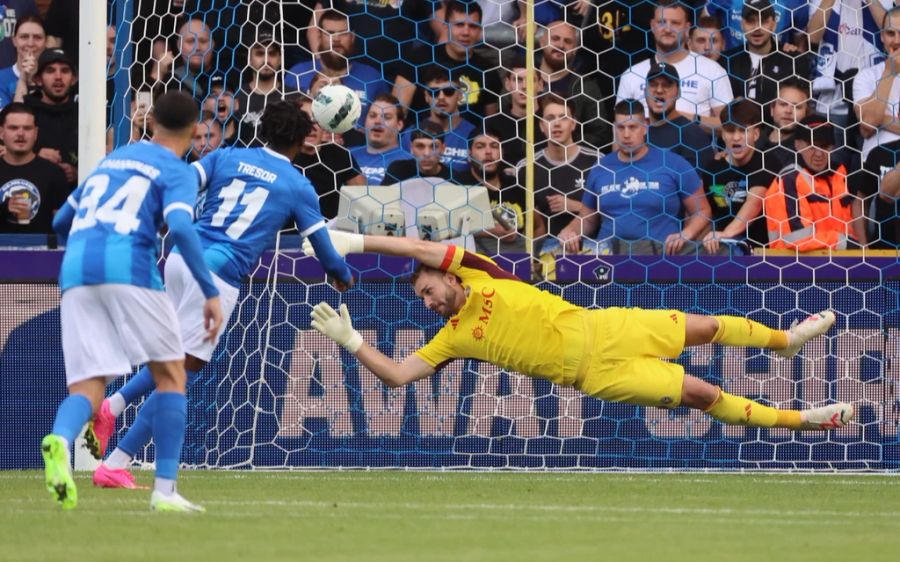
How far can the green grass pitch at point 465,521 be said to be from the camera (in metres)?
5.48

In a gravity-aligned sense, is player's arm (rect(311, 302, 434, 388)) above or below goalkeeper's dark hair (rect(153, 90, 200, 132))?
below

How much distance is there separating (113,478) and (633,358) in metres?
2.83

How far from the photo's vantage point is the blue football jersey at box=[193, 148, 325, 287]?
27.4ft

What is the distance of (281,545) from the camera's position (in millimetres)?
5590

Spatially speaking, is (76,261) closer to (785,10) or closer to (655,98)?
(655,98)

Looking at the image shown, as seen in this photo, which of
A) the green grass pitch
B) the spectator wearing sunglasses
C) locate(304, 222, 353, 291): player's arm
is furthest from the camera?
the spectator wearing sunglasses

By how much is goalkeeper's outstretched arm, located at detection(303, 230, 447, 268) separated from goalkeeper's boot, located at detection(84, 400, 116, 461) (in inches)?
54.7

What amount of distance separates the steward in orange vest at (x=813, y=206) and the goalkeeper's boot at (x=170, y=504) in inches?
208

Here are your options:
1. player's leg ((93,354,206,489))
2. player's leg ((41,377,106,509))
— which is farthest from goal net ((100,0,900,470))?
player's leg ((41,377,106,509))

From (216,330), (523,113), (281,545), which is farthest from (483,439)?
(281,545)

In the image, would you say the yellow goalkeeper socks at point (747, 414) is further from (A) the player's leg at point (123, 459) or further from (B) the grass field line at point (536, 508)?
(A) the player's leg at point (123, 459)

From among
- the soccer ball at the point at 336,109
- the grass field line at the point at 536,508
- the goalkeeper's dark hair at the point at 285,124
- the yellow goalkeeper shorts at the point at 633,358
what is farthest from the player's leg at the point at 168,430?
the soccer ball at the point at 336,109

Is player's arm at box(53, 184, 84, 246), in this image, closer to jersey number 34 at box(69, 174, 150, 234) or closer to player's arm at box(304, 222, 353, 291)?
jersey number 34 at box(69, 174, 150, 234)

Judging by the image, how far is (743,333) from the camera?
8.87m
